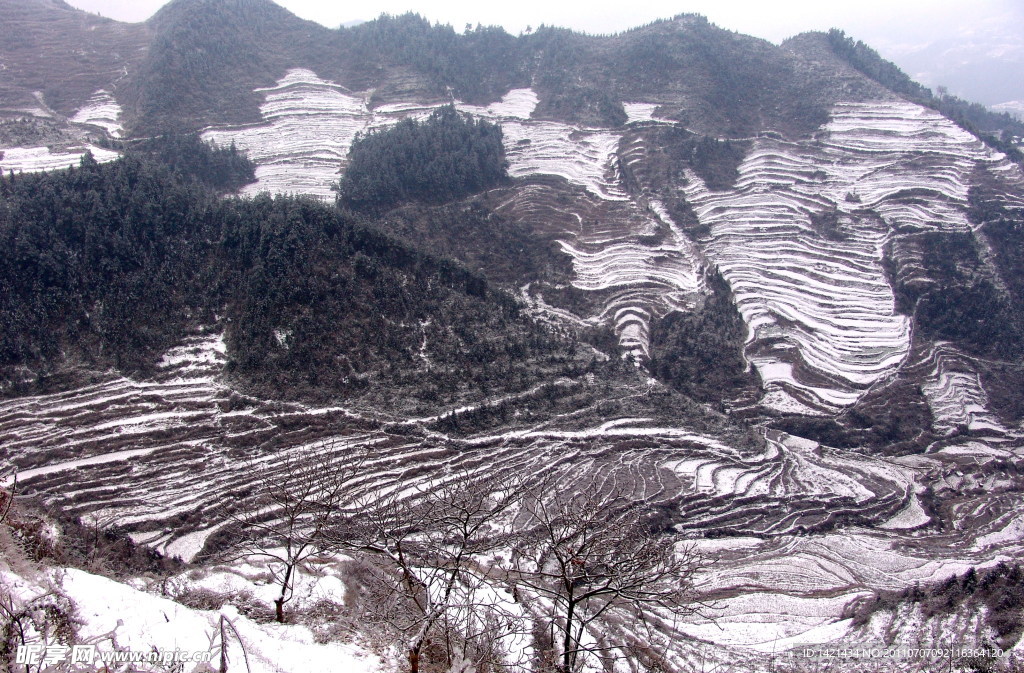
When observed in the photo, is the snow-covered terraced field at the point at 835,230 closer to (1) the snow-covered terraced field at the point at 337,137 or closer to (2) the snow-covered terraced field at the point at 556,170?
(2) the snow-covered terraced field at the point at 556,170

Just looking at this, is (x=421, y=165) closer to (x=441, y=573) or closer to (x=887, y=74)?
(x=441, y=573)

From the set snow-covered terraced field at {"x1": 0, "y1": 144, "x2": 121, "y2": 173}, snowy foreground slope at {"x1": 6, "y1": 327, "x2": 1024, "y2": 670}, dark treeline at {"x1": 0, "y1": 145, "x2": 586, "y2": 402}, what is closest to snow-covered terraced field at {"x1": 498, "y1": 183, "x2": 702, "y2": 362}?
dark treeline at {"x1": 0, "y1": 145, "x2": 586, "y2": 402}

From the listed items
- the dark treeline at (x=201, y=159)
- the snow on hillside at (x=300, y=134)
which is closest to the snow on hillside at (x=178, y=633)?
the snow on hillside at (x=300, y=134)

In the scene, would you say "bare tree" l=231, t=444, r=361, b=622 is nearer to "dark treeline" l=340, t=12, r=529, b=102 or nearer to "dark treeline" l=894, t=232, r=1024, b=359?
"dark treeline" l=894, t=232, r=1024, b=359

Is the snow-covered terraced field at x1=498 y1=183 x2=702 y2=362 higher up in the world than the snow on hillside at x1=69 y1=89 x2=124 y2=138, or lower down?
lower down

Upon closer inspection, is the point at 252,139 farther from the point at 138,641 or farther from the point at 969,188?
the point at 969,188

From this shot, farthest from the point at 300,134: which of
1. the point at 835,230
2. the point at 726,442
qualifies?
the point at 835,230
